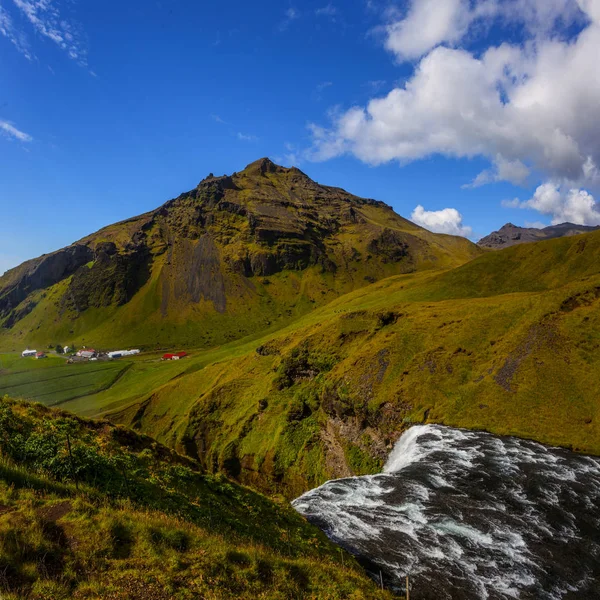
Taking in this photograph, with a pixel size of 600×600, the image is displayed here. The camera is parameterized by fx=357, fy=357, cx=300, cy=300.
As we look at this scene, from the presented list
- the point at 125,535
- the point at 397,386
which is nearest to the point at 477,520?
the point at 125,535

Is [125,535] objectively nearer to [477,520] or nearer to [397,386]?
[477,520]

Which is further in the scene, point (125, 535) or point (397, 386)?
point (397, 386)

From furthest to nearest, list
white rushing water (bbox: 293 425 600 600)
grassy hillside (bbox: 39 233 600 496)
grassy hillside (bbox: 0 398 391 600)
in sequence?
grassy hillside (bbox: 39 233 600 496) < white rushing water (bbox: 293 425 600 600) < grassy hillside (bbox: 0 398 391 600)

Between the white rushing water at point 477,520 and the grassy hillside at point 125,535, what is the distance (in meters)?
5.58

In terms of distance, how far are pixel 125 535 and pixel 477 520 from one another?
2864 centimetres

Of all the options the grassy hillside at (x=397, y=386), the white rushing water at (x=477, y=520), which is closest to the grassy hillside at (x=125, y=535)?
the white rushing water at (x=477, y=520)

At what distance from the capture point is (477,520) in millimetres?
30172

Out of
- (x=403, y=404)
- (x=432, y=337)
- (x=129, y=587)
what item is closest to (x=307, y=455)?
(x=403, y=404)

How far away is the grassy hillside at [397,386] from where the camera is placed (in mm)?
51688

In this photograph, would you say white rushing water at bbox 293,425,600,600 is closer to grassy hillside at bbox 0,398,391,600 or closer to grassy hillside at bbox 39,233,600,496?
grassy hillside at bbox 0,398,391,600

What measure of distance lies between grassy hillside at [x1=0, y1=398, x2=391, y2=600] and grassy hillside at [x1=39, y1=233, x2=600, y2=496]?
128 ft

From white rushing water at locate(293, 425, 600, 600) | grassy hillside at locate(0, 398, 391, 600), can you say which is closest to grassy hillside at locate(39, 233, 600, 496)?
white rushing water at locate(293, 425, 600, 600)

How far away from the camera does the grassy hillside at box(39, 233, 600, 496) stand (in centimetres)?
5169

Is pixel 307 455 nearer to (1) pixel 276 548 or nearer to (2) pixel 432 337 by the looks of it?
(2) pixel 432 337
